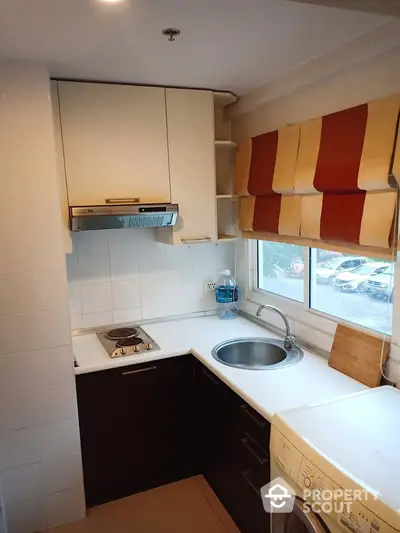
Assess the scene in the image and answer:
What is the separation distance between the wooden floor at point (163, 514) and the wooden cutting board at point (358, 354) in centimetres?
100

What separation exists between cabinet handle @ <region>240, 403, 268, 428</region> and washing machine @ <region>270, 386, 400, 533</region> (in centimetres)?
16

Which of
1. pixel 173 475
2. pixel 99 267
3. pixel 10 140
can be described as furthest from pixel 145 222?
pixel 173 475

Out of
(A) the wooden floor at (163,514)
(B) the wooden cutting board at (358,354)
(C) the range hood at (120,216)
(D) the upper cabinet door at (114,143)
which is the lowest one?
(A) the wooden floor at (163,514)

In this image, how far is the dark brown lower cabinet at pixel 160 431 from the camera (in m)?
2.08

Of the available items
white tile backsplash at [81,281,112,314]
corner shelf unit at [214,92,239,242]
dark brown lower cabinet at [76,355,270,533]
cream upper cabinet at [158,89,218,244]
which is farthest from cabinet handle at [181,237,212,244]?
dark brown lower cabinet at [76,355,270,533]

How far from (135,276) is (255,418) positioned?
4.15 feet

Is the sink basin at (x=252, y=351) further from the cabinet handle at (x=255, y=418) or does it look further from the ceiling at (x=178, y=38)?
the ceiling at (x=178, y=38)

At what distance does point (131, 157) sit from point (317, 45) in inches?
42.5

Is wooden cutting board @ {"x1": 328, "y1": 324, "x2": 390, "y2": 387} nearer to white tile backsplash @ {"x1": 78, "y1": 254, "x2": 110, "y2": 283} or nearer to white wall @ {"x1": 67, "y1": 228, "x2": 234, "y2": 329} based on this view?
white wall @ {"x1": 67, "y1": 228, "x2": 234, "y2": 329}

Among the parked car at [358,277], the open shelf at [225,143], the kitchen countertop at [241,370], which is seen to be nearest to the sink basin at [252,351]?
the kitchen countertop at [241,370]

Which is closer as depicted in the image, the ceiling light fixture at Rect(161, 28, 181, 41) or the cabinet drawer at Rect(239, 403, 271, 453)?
the ceiling light fixture at Rect(161, 28, 181, 41)

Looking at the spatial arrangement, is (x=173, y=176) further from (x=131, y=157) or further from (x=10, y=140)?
(x=10, y=140)

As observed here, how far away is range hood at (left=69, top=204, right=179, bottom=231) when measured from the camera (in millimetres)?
2127

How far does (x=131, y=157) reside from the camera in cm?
231
